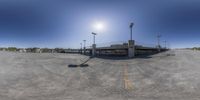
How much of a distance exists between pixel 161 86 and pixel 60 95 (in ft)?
27.6

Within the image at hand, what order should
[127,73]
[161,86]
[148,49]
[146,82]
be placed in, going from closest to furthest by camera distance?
[161,86] → [146,82] → [127,73] → [148,49]

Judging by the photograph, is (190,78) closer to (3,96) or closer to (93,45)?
(3,96)

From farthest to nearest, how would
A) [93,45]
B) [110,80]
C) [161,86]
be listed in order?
[93,45], [110,80], [161,86]

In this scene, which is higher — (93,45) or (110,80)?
(93,45)

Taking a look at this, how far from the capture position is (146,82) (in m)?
17.4

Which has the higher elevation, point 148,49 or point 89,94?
point 148,49

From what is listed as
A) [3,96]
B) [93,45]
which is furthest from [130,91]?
[93,45]

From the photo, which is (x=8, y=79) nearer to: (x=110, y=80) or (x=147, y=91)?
(x=110, y=80)

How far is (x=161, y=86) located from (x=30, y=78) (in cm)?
1237

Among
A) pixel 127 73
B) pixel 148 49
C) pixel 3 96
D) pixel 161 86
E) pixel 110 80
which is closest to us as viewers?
pixel 3 96

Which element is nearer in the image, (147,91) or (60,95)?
(60,95)

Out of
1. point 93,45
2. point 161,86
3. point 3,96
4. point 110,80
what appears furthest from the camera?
point 93,45

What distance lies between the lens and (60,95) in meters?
13.8

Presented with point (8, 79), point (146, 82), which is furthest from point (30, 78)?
point (146, 82)
